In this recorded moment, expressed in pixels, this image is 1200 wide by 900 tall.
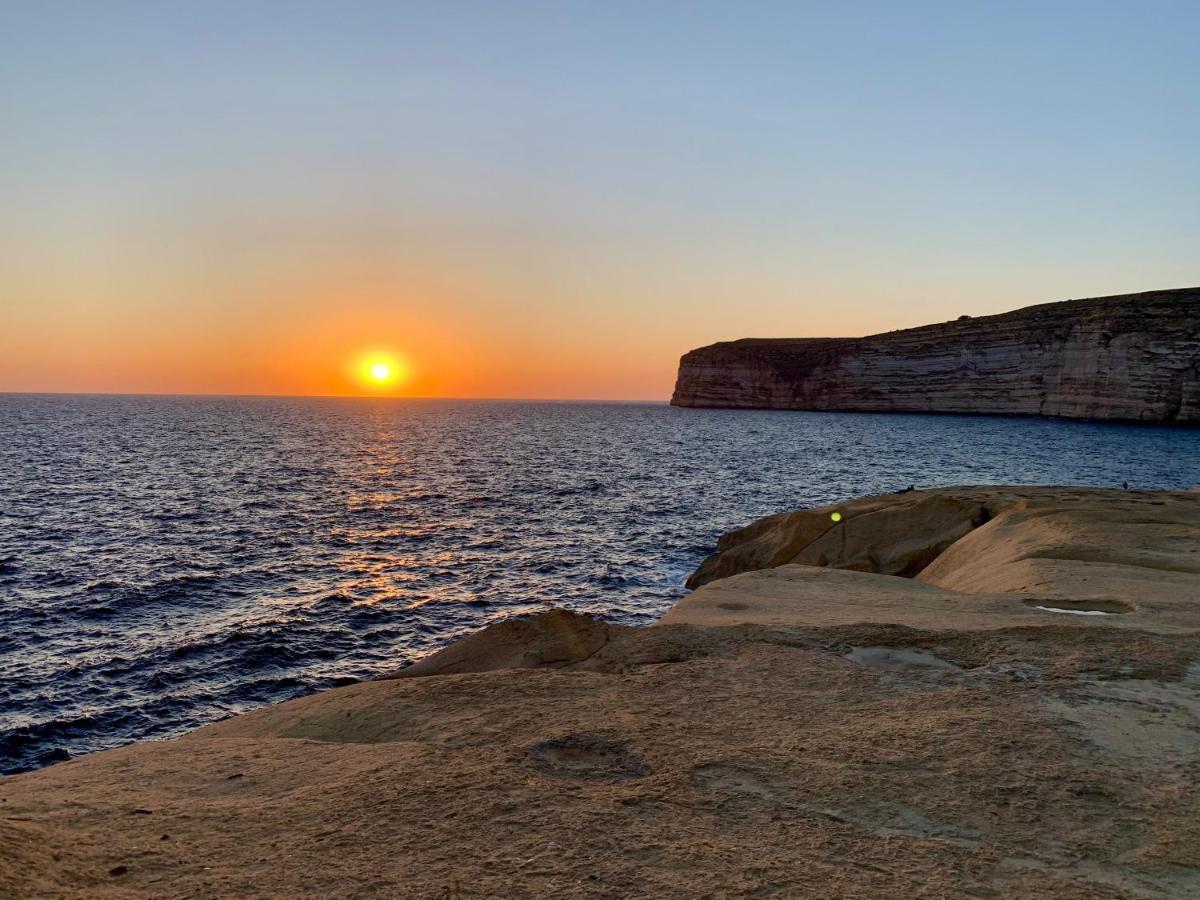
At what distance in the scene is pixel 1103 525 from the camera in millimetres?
16438

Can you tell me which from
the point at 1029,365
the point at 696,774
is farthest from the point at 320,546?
the point at 1029,365

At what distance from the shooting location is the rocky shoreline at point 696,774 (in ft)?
14.9

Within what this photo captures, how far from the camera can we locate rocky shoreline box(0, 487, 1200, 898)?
14.9 ft

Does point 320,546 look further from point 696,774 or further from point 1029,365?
point 1029,365

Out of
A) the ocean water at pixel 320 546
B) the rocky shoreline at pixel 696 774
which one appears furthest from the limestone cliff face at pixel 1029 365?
the rocky shoreline at pixel 696 774

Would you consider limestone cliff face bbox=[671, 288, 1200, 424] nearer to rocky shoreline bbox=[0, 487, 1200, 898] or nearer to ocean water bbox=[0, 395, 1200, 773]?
ocean water bbox=[0, 395, 1200, 773]

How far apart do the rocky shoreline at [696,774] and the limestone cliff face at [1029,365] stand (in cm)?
10683

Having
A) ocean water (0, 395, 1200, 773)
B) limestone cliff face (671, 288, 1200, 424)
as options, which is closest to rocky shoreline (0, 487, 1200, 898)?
ocean water (0, 395, 1200, 773)

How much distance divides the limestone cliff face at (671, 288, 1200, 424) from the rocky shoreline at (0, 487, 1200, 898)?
10683 cm

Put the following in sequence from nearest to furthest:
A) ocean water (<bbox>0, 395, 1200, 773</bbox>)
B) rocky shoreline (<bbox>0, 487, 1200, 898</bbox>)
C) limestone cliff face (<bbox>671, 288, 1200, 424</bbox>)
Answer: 1. rocky shoreline (<bbox>0, 487, 1200, 898</bbox>)
2. ocean water (<bbox>0, 395, 1200, 773</bbox>)
3. limestone cliff face (<bbox>671, 288, 1200, 424</bbox>)

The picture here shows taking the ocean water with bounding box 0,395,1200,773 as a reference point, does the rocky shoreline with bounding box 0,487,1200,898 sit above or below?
above

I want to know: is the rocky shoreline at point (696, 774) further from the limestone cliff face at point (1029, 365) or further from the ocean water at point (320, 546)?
the limestone cliff face at point (1029, 365)

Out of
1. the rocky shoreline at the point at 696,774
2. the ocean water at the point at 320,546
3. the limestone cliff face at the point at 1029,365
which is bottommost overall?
the ocean water at the point at 320,546

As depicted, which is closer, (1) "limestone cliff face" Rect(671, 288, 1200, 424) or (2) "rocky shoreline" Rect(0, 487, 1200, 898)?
(2) "rocky shoreline" Rect(0, 487, 1200, 898)
